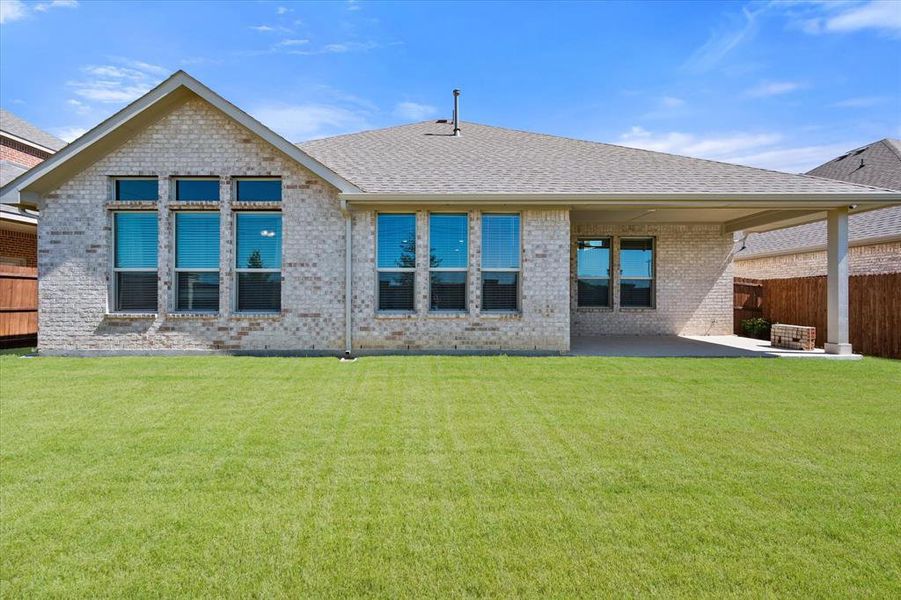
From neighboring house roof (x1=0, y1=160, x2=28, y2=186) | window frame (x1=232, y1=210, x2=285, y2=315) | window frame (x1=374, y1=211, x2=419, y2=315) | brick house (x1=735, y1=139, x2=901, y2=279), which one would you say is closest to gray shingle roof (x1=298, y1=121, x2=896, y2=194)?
window frame (x1=374, y1=211, x2=419, y2=315)

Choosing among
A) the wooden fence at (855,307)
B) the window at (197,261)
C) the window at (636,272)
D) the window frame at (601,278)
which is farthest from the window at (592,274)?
the window at (197,261)

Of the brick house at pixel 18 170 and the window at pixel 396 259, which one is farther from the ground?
the brick house at pixel 18 170

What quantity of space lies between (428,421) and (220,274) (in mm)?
6751

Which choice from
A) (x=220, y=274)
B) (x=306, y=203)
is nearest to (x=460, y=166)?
(x=306, y=203)

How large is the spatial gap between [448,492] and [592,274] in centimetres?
1128

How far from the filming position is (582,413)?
5.99 meters

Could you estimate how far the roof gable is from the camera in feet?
31.1


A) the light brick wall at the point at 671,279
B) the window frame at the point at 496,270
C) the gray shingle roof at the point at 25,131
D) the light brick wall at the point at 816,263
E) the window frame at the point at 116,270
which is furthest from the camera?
the gray shingle roof at the point at 25,131

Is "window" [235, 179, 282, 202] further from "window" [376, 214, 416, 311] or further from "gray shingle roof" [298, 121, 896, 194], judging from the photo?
"window" [376, 214, 416, 311]

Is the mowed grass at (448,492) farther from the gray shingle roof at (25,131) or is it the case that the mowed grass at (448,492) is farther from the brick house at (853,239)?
the gray shingle roof at (25,131)

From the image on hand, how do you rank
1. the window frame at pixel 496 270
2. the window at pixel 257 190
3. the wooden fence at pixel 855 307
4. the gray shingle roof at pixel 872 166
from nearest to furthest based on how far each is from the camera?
1. the window at pixel 257 190
2. the window frame at pixel 496 270
3. the wooden fence at pixel 855 307
4. the gray shingle roof at pixel 872 166

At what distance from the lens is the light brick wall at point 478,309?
10.2m

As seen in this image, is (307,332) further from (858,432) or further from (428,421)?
(858,432)

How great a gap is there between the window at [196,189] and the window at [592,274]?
31.5 feet
